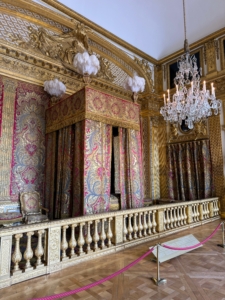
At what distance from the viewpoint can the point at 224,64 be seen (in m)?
6.53

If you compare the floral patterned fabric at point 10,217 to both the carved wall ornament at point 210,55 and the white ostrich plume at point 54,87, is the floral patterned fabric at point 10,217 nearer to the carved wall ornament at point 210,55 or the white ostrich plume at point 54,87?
the white ostrich plume at point 54,87

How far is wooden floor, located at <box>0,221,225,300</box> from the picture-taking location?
2.05m

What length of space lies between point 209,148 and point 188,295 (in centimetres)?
522

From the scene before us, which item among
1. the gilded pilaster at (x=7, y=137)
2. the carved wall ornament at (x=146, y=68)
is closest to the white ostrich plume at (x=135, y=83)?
the gilded pilaster at (x=7, y=137)

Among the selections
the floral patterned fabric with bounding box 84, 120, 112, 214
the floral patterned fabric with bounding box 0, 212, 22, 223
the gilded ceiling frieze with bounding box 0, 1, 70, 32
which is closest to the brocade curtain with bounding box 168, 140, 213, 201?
the floral patterned fabric with bounding box 84, 120, 112, 214

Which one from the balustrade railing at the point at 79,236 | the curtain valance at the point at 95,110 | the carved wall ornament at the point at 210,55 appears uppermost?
the carved wall ornament at the point at 210,55

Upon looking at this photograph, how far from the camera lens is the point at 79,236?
9.63ft

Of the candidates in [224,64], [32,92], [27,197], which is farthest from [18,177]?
[224,64]

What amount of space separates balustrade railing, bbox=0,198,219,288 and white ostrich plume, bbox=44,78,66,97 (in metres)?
3.26

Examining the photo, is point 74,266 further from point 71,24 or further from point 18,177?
point 71,24

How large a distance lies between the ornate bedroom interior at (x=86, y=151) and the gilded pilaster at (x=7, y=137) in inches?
0.9

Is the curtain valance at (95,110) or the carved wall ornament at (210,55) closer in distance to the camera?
the curtain valance at (95,110)

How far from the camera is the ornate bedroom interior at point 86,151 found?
→ 314 centimetres

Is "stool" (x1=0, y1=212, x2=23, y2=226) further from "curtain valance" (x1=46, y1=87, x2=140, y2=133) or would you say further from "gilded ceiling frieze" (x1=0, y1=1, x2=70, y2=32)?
"gilded ceiling frieze" (x1=0, y1=1, x2=70, y2=32)
